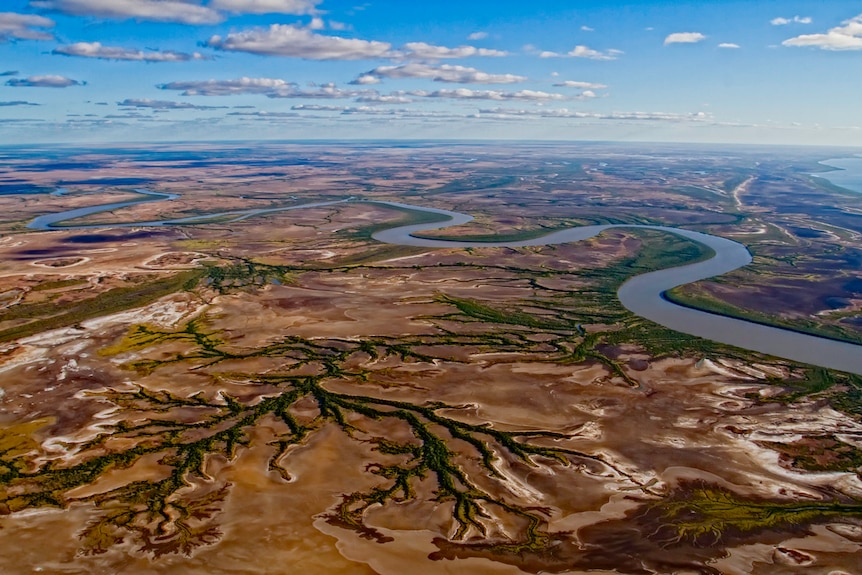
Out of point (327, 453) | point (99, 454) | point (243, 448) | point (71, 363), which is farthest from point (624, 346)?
point (71, 363)

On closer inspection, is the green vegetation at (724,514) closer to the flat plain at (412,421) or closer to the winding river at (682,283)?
the flat plain at (412,421)

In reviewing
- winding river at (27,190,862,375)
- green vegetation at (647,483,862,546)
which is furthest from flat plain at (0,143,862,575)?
winding river at (27,190,862,375)

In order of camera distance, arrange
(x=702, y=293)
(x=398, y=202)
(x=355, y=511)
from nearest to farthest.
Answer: (x=355, y=511) → (x=702, y=293) → (x=398, y=202)

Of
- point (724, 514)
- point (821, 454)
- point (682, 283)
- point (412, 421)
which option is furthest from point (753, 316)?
point (412, 421)

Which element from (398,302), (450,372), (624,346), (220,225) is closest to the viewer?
(450,372)

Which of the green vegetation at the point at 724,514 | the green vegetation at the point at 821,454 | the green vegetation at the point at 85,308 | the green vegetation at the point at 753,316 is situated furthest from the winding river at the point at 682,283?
the green vegetation at the point at 85,308

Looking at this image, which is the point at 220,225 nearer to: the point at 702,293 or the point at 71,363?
the point at 71,363
